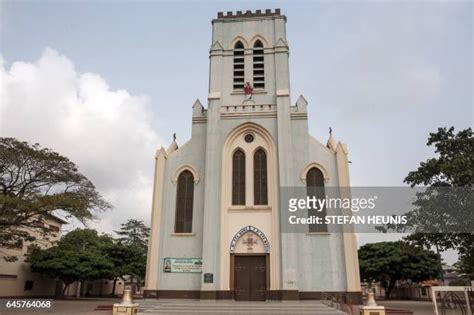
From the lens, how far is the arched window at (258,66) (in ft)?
75.0

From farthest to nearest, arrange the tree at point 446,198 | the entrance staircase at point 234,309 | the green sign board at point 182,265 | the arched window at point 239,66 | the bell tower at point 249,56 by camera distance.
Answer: the arched window at point 239,66
the bell tower at point 249,56
the green sign board at point 182,265
the tree at point 446,198
the entrance staircase at point 234,309

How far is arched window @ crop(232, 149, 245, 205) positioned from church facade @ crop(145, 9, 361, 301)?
0.05m

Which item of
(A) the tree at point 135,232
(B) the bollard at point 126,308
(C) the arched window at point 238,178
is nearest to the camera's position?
(B) the bollard at point 126,308

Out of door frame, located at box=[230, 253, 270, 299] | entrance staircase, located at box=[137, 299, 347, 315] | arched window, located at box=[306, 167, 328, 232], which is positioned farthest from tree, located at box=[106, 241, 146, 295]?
arched window, located at box=[306, 167, 328, 232]

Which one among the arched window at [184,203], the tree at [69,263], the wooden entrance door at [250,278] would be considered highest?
the arched window at [184,203]

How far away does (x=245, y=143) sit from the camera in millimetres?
21281

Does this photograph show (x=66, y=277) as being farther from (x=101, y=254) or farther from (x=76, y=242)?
(x=76, y=242)

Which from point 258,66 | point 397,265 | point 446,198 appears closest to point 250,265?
point 446,198

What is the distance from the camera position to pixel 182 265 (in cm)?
1925

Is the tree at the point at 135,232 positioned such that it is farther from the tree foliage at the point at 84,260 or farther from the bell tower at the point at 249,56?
the bell tower at the point at 249,56

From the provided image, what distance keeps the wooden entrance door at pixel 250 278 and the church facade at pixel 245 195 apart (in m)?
0.05

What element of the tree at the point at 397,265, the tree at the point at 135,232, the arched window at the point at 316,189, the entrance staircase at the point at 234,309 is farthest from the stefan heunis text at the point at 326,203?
the tree at the point at 135,232

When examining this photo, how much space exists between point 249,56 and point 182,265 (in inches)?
503

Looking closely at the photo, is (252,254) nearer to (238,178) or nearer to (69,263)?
(238,178)
